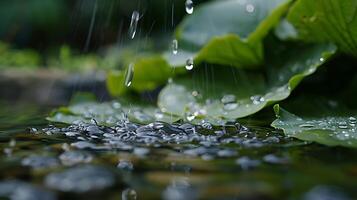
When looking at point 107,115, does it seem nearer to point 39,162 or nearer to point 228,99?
point 228,99

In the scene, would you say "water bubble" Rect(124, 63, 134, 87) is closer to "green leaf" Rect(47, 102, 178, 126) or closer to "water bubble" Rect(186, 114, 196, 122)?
"green leaf" Rect(47, 102, 178, 126)

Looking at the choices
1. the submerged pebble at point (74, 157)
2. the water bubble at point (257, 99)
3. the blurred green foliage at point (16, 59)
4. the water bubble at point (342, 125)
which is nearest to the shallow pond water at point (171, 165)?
the submerged pebble at point (74, 157)

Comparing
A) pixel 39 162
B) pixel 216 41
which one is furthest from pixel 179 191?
pixel 216 41

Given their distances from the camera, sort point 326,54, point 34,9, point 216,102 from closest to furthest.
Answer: point 326,54 → point 216,102 → point 34,9

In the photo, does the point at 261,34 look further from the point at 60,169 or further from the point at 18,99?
the point at 18,99

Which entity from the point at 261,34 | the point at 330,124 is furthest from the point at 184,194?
the point at 261,34

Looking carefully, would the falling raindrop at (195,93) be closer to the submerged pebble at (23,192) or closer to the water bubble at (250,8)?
the water bubble at (250,8)

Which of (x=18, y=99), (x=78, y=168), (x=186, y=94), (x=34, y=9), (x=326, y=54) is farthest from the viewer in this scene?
(x=34, y=9)
